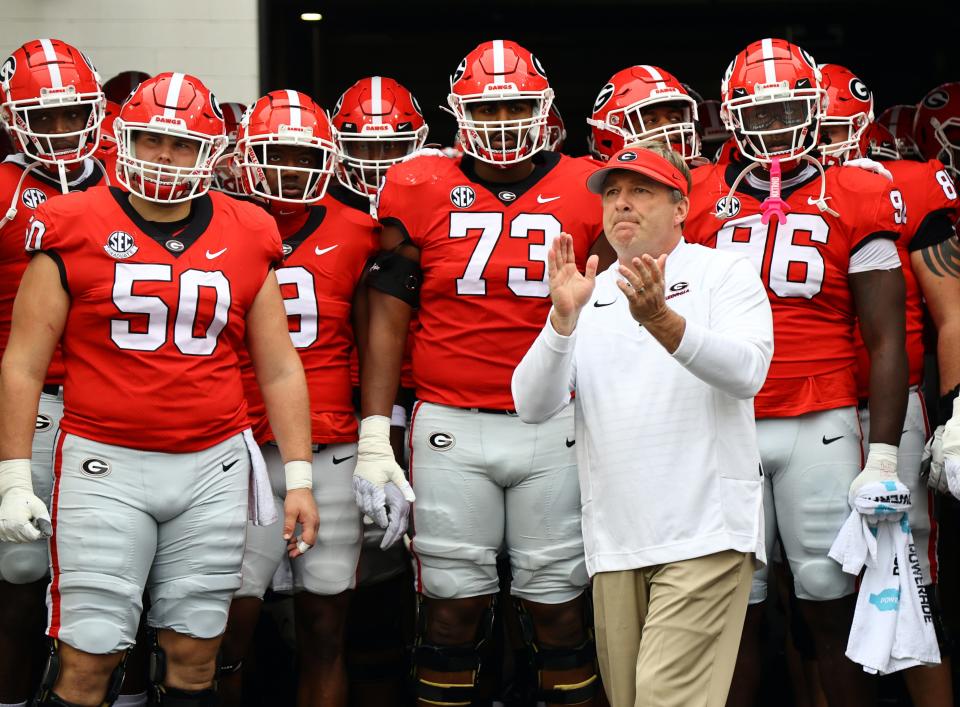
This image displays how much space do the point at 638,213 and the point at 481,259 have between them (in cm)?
87

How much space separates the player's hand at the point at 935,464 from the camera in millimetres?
4277

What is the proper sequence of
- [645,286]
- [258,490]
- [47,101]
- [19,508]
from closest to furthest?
[645,286] < [19,508] < [258,490] < [47,101]

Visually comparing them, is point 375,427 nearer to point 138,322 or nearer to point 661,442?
point 138,322

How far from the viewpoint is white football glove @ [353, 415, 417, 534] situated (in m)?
4.24

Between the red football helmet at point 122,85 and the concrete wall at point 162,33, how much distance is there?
0.17 meters

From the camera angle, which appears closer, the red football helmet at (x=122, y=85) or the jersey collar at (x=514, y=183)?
the jersey collar at (x=514, y=183)

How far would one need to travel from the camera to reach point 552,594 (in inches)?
165

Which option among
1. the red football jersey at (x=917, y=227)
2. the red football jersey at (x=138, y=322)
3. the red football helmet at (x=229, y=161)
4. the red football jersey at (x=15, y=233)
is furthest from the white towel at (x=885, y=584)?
the red football jersey at (x=15, y=233)

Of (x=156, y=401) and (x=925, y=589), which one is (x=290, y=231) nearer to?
(x=156, y=401)

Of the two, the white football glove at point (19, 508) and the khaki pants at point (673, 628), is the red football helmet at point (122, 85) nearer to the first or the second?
the white football glove at point (19, 508)

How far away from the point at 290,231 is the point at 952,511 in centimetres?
292

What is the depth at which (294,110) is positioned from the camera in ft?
15.0

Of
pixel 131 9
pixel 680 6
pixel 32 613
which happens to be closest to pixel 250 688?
pixel 32 613

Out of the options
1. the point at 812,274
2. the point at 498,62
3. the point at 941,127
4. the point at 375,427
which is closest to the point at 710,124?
the point at 941,127
